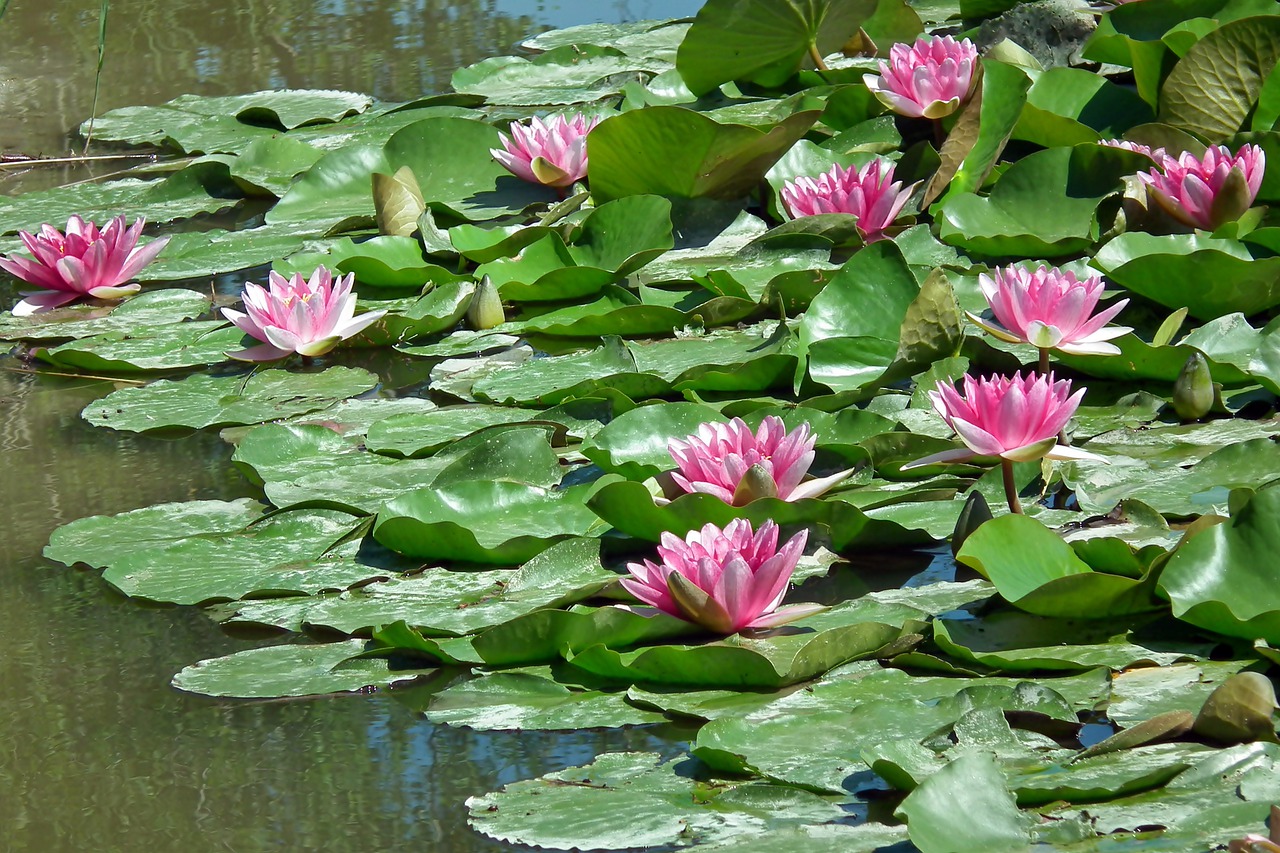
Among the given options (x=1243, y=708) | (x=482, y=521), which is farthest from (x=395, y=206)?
(x=1243, y=708)

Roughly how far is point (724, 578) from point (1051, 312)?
2.33ft

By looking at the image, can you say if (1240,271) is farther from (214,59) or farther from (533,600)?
(214,59)

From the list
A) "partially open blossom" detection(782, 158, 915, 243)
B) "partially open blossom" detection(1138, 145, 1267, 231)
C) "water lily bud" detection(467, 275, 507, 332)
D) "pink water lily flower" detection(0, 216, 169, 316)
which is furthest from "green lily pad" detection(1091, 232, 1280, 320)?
"pink water lily flower" detection(0, 216, 169, 316)

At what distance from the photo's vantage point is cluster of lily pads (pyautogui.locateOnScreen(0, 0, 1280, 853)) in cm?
143

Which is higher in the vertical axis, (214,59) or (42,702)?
(214,59)

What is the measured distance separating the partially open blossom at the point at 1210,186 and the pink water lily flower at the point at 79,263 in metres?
2.05

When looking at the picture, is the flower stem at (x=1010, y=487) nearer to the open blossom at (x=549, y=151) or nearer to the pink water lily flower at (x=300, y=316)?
the pink water lily flower at (x=300, y=316)

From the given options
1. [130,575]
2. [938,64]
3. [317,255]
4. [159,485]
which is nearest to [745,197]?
[938,64]

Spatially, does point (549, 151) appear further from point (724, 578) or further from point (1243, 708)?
point (1243, 708)

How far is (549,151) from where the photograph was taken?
131 inches

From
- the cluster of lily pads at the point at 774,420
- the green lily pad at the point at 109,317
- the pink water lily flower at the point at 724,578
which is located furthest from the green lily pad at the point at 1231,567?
the green lily pad at the point at 109,317

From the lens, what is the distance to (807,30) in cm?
363

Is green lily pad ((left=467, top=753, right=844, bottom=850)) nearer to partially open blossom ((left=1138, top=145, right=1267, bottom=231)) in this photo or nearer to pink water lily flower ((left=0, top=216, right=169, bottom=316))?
partially open blossom ((left=1138, top=145, right=1267, bottom=231))

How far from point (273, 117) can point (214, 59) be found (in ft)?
3.42
